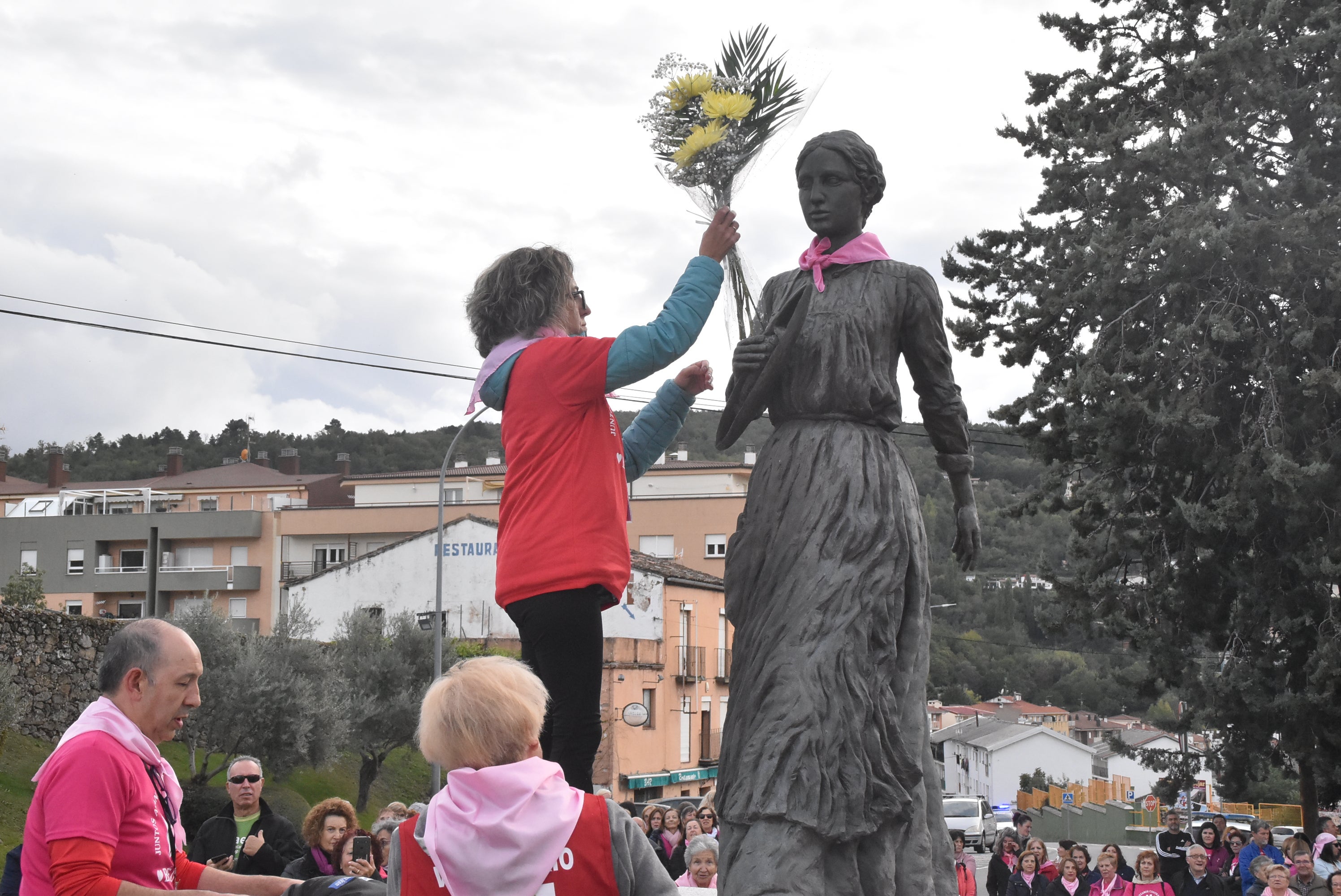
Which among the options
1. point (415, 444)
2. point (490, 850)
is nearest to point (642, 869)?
point (490, 850)

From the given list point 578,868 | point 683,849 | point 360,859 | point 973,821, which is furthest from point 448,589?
point 578,868

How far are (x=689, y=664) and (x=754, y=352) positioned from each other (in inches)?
1641

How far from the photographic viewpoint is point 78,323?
19.4m

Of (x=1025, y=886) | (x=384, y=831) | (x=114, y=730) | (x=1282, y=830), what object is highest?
(x=114, y=730)

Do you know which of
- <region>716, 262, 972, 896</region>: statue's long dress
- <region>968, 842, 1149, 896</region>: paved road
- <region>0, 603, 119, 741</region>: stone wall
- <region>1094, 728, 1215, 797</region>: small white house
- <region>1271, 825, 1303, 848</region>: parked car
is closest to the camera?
<region>716, 262, 972, 896</region>: statue's long dress

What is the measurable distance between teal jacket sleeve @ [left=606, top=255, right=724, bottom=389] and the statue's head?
54 cm

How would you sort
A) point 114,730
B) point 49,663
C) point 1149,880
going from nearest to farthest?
point 114,730, point 1149,880, point 49,663

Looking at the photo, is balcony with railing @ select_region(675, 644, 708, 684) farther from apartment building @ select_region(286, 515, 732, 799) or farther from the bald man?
the bald man

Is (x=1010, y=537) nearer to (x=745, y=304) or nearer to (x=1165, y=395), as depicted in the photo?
(x=1165, y=395)

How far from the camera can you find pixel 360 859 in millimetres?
5891

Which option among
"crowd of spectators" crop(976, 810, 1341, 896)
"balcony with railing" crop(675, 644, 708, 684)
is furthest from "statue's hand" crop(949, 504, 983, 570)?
"balcony with railing" crop(675, 644, 708, 684)

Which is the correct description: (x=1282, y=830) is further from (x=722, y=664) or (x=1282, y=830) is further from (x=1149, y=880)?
(x=1149, y=880)

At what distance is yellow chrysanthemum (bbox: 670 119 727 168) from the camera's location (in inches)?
173

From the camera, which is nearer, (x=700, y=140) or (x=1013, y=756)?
(x=700, y=140)
